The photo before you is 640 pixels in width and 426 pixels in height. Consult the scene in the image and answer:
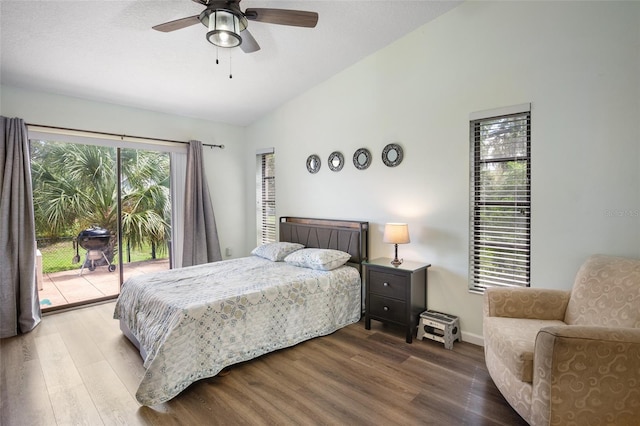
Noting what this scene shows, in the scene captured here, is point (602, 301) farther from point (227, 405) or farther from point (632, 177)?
point (227, 405)

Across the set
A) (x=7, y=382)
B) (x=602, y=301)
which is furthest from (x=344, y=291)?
(x=7, y=382)

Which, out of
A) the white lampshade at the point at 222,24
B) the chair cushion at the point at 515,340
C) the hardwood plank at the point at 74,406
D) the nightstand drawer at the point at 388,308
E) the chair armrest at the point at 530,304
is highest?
the white lampshade at the point at 222,24

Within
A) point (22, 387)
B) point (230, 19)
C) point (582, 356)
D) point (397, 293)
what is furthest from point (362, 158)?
point (22, 387)

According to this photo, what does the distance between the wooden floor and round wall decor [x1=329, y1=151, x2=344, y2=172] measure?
6.68 ft

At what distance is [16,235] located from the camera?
3318mm

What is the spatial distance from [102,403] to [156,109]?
142 inches

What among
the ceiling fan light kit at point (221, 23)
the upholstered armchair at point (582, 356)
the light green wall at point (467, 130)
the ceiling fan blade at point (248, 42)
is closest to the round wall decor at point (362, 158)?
the light green wall at point (467, 130)

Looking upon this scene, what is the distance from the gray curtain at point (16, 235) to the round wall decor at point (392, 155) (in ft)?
12.6

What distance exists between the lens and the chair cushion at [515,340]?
179 cm

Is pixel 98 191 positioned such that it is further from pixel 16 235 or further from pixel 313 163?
pixel 313 163

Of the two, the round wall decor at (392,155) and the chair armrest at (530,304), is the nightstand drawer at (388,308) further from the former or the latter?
the round wall decor at (392,155)

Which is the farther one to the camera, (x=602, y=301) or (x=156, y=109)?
→ (x=156, y=109)

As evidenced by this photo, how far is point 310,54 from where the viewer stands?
354 centimetres

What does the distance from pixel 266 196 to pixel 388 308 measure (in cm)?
287
